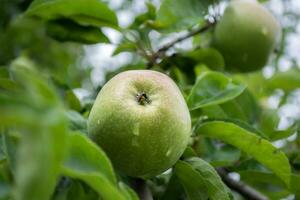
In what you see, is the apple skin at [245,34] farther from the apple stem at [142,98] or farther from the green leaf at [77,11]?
the apple stem at [142,98]

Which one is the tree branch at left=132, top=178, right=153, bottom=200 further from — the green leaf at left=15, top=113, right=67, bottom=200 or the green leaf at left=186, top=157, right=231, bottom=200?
the green leaf at left=15, top=113, right=67, bottom=200

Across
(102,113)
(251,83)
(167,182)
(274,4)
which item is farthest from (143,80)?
(274,4)

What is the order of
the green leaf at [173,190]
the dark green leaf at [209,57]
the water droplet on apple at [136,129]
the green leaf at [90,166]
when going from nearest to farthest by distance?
the green leaf at [90,166], the water droplet on apple at [136,129], the green leaf at [173,190], the dark green leaf at [209,57]

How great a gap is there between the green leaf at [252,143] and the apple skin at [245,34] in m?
0.45

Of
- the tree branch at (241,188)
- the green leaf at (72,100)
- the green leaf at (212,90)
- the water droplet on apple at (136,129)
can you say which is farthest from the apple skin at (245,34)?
the water droplet on apple at (136,129)

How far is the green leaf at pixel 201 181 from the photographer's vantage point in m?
1.03

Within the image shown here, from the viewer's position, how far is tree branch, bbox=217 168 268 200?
4.69ft

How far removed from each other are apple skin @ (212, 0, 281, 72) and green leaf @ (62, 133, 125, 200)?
35.2 inches

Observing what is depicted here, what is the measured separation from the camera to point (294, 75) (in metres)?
1.63

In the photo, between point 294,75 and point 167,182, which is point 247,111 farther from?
point 167,182

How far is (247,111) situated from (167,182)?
0.37 m

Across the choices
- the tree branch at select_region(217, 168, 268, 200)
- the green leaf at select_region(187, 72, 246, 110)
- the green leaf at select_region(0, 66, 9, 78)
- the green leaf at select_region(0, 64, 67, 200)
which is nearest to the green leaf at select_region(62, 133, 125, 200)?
the green leaf at select_region(0, 64, 67, 200)

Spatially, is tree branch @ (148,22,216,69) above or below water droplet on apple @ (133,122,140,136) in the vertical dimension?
below

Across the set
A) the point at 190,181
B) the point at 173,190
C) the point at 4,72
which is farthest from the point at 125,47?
the point at 190,181
